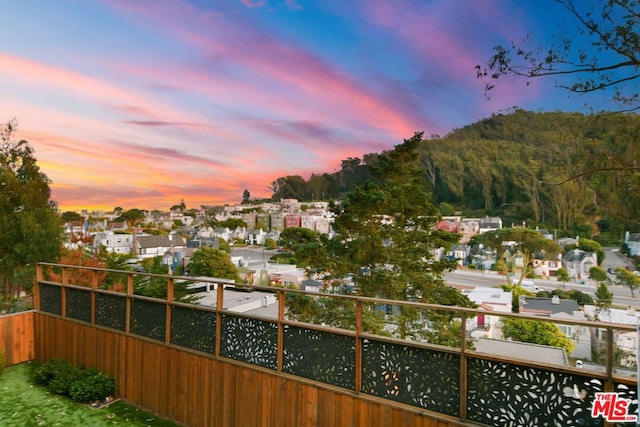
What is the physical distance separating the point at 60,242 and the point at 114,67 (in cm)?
394

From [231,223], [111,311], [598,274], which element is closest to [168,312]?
[111,311]

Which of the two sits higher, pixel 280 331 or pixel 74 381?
pixel 280 331

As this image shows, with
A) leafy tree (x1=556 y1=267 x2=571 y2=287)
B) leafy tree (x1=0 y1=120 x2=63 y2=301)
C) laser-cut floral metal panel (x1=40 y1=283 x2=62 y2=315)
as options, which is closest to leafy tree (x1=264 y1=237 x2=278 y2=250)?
leafy tree (x1=556 y1=267 x2=571 y2=287)

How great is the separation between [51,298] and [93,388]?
1.75 meters

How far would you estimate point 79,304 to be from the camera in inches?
182

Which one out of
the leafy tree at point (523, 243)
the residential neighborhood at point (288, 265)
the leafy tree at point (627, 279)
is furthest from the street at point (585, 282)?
the leafy tree at point (523, 243)

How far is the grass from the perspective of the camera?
3590 millimetres

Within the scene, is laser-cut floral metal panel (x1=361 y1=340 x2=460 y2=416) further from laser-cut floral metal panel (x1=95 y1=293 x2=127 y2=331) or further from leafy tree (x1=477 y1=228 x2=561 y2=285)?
leafy tree (x1=477 y1=228 x2=561 y2=285)

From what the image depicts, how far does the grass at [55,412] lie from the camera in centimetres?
359

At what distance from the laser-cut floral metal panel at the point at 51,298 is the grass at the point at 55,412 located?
97 cm

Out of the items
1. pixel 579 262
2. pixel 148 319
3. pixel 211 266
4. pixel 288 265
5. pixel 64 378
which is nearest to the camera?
pixel 148 319

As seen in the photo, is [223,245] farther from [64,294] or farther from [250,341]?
[250,341]

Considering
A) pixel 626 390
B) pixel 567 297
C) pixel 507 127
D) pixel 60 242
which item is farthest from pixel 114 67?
pixel 567 297
